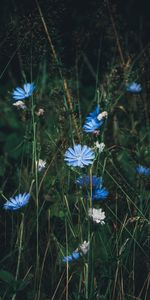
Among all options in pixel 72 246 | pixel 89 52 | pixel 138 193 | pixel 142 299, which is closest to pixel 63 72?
pixel 138 193

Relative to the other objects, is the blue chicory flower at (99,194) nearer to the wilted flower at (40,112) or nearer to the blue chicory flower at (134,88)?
the wilted flower at (40,112)

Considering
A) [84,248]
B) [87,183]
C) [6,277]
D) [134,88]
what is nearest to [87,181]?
[87,183]

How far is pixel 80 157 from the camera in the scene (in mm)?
1472

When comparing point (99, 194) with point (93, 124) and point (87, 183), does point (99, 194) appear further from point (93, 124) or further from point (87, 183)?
point (93, 124)

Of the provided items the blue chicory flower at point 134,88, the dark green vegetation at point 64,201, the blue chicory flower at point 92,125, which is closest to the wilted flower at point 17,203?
the dark green vegetation at point 64,201

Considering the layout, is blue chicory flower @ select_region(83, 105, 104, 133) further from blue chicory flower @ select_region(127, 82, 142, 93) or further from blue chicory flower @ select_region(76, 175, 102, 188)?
blue chicory flower @ select_region(127, 82, 142, 93)

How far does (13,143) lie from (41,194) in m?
0.50

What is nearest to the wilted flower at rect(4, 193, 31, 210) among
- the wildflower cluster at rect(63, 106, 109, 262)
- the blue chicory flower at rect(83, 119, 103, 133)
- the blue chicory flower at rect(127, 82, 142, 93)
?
the wildflower cluster at rect(63, 106, 109, 262)

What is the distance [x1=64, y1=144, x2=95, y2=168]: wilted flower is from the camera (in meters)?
1.45

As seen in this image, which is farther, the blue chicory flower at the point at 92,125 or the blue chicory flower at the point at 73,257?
the blue chicory flower at the point at 92,125

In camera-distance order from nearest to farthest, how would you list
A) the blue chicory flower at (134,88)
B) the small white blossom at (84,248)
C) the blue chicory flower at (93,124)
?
the small white blossom at (84,248)
the blue chicory flower at (93,124)
the blue chicory flower at (134,88)

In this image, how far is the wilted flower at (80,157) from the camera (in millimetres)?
1452

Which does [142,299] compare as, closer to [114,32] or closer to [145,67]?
[145,67]

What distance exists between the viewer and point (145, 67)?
194 centimetres
